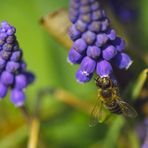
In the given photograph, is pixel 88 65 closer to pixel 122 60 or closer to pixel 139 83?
pixel 122 60

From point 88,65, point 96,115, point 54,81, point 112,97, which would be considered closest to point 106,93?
point 112,97

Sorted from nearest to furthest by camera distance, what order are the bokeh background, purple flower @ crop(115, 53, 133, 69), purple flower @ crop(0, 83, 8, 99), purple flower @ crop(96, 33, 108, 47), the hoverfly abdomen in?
purple flower @ crop(96, 33, 108, 47) → purple flower @ crop(115, 53, 133, 69) → the hoverfly abdomen → purple flower @ crop(0, 83, 8, 99) → the bokeh background

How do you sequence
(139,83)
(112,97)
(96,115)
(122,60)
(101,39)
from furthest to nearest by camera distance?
(139,83)
(96,115)
(112,97)
(122,60)
(101,39)

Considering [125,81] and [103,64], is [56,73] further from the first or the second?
[103,64]

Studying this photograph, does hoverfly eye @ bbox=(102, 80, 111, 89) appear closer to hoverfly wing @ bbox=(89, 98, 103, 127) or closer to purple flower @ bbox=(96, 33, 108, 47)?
hoverfly wing @ bbox=(89, 98, 103, 127)

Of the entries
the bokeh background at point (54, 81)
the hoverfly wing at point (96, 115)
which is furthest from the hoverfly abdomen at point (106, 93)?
the bokeh background at point (54, 81)

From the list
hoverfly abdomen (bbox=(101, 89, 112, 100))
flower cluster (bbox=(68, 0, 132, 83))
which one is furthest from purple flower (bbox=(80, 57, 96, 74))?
hoverfly abdomen (bbox=(101, 89, 112, 100))

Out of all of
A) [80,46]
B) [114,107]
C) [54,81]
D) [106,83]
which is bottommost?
[54,81]
